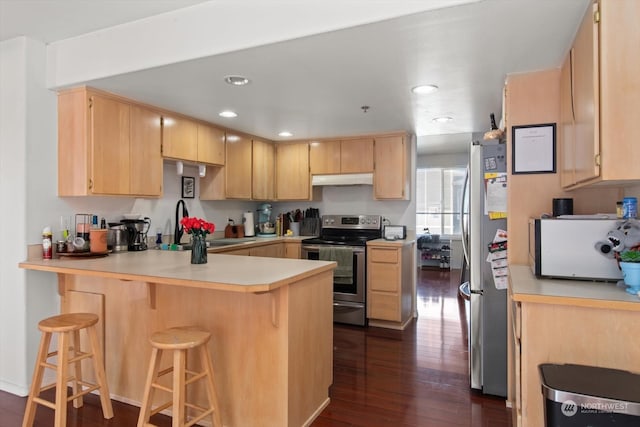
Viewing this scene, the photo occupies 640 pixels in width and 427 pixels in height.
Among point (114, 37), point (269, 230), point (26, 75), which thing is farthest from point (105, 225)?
point (269, 230)

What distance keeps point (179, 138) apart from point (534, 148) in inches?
115

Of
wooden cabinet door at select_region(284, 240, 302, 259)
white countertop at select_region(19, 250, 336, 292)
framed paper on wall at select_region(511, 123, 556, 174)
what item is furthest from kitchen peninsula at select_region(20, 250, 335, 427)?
wooden cabinet door at select_region(284, 240, 302, 259)

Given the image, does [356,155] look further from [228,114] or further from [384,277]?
[228,114]

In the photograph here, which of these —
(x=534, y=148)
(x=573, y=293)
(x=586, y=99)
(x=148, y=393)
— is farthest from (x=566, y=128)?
(x=148, y=393)

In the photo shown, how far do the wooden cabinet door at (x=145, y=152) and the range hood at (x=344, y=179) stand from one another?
6.66ft

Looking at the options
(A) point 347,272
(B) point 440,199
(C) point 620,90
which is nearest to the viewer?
(C) point 620,90

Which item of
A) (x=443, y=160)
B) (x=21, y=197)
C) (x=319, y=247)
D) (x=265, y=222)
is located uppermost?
(x=443, y=160)

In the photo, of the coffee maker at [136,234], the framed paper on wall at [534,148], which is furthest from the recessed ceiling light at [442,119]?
the coffee maker at [136,234]

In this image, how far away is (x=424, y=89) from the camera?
2.81 m

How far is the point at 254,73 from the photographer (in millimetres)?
2504

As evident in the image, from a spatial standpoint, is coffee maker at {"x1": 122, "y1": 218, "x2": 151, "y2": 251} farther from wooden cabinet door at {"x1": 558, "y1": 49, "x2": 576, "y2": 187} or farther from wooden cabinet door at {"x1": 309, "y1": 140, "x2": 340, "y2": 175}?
wooden cabinet door at {"x1": 558, "y1": 49, "x2": 576, "y2": 187}

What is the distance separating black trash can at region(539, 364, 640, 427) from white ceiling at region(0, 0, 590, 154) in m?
1.50

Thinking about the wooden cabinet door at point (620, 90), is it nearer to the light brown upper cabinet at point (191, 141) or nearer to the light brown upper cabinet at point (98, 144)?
the light brown upper cabinet at point (98, 144)

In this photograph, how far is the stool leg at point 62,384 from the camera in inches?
81.4
